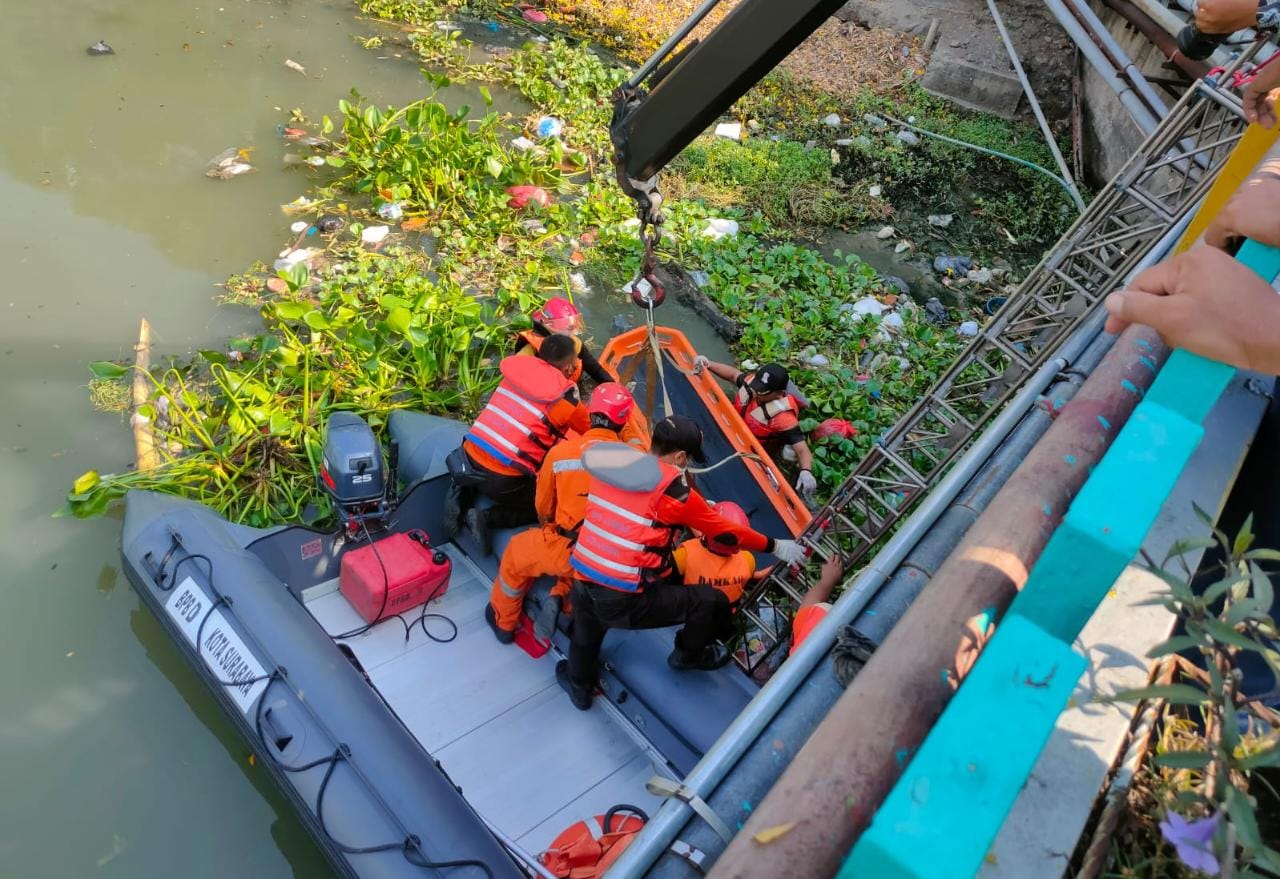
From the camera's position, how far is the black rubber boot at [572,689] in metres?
3.47

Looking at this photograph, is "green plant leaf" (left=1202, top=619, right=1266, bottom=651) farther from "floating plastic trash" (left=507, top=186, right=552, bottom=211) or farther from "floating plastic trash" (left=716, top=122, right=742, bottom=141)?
"floating plastic trash" (left=716, top=122, right=742, bottom=141)

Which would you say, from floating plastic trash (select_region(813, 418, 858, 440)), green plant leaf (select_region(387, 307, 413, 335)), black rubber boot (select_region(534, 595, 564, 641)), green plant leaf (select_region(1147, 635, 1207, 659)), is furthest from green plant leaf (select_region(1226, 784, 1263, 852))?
green plant leaf (select_region(387, 307, 413, 335))

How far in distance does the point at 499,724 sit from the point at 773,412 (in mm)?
2472

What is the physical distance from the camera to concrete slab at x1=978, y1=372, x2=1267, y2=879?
3.34 ft

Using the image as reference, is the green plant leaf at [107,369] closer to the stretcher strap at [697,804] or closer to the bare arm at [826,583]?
the bare arm at [826,583]

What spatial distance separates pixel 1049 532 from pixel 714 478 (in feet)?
12.0

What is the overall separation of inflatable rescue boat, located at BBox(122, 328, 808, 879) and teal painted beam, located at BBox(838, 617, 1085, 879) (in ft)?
7.59

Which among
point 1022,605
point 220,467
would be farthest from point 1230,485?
point 220,467

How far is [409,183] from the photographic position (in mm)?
6430

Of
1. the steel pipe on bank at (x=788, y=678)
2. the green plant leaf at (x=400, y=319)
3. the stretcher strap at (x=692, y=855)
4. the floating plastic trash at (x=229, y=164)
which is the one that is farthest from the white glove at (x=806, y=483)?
the floating plastic trash at (x=229, y=164)

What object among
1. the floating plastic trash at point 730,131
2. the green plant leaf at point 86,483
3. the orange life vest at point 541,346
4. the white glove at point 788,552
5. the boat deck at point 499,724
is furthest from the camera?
the floating plastic trash at point 730,131

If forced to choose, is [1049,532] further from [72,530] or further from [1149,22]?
[1149,22]

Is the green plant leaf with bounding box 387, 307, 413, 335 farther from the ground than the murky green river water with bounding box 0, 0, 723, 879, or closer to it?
farther from the ground

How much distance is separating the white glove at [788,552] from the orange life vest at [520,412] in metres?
1.29
